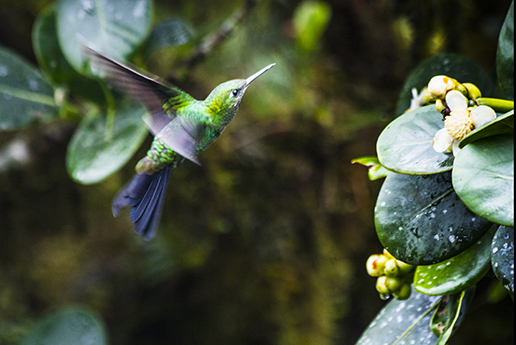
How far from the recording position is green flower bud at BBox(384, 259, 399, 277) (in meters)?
0.61

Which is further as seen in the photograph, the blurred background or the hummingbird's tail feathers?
the blurred background

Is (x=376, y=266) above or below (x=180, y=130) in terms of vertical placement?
below

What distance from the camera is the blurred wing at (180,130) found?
64 cm

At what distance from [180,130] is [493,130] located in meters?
0.44

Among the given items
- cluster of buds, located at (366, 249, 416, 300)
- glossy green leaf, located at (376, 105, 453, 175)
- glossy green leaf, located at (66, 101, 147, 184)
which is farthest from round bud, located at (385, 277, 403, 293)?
glossy green leaf, located at (66, 101, 147, 184)

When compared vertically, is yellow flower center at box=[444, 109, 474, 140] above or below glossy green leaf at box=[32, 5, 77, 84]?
below

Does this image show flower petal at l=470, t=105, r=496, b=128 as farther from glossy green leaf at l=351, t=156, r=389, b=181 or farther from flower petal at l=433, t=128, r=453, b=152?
glossy green leaf at l=351, t=156, r=389, b=181

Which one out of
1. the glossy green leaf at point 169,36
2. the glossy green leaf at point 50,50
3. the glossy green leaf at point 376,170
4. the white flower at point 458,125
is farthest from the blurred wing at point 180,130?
the glossy green leaf at point 50,50

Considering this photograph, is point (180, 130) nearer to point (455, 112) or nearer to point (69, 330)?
point (455, 112)

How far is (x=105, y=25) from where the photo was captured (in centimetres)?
95

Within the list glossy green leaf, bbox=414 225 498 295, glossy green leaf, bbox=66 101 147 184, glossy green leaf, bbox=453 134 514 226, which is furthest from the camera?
glossy green leaf, bbox=66 101 147 184

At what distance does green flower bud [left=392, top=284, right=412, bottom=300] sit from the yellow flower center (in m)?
0.26

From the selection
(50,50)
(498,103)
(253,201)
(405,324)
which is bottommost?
(253,201)

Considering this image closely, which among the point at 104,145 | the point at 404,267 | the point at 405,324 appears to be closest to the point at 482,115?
the point at 404,267
